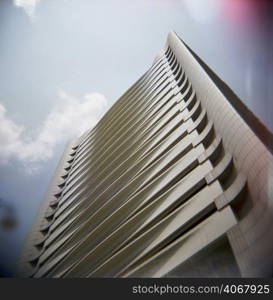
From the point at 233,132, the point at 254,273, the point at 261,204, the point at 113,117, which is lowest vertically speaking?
the point at 254,273

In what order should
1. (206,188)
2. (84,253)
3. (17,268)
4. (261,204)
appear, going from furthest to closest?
(17,268) → (84,253) → (206,188) → (261,204)

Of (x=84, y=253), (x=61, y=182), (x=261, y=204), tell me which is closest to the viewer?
(x=261, y=204)

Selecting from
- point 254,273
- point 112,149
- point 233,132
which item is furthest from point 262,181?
point 112,149

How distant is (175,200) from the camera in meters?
9.40

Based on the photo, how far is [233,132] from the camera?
8.39m

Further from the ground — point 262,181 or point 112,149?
point 112,149

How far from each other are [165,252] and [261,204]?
286 centimetres

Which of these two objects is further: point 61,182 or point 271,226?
point 61,182

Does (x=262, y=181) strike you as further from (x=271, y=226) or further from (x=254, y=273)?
(x=254, y=273)

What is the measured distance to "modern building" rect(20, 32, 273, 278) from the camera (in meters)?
6.58

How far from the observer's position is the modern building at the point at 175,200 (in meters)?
6.58

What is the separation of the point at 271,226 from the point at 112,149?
1795 cm

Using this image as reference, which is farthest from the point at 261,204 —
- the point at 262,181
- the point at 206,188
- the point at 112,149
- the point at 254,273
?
the point at 112,149

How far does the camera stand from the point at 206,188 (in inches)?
339
